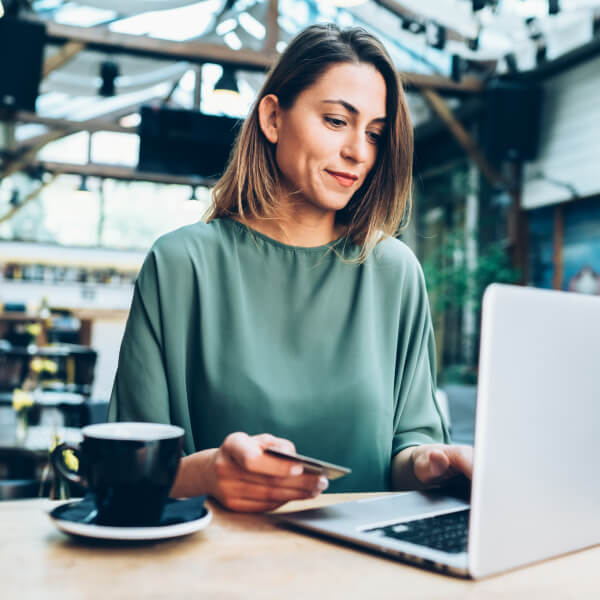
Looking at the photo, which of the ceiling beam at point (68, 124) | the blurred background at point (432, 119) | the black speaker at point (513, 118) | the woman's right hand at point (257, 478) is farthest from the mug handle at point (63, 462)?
the ceiling beam at point (68, 124)

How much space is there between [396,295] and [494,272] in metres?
5.06

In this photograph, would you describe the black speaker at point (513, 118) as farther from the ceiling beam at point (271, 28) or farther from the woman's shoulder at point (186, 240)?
the woman's shoulder at point (186, 240)

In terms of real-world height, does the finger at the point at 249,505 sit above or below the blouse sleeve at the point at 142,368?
below

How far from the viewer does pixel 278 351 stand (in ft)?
3.93

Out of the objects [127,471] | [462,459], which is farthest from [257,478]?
[462,459]

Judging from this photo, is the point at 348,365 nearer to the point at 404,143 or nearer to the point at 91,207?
the point at 404,143

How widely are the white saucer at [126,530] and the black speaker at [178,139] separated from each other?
18.7ft

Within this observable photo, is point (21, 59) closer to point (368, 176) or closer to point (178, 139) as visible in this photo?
point (178, 139)

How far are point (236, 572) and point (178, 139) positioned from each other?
5.92m

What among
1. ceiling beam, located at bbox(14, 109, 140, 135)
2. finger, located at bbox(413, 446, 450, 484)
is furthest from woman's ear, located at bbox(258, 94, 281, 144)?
ceiling beam, located at bbox(14, 109, 140, 135)

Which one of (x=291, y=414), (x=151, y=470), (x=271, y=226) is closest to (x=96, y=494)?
(x=151, y=470)

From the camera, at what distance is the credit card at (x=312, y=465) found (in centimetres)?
69

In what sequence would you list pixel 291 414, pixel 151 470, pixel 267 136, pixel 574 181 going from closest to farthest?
pixel 151 470 → pixel 291 414 → pixel 267 136 → pixel 574 181

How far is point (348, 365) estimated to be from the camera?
47.6 inches
